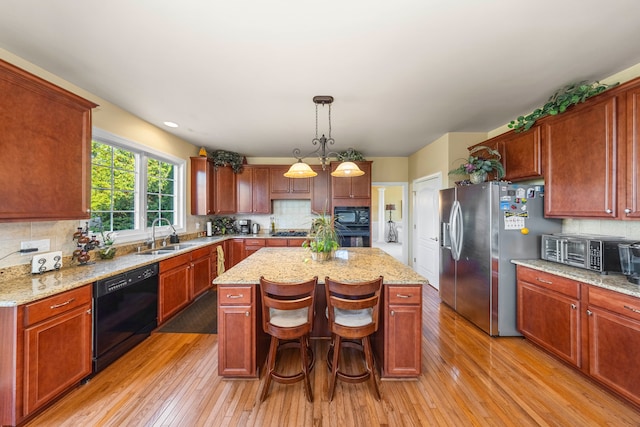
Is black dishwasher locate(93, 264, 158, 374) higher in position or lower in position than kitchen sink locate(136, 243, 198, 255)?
lower

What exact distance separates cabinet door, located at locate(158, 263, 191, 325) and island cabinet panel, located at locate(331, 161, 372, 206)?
2844 millimetres

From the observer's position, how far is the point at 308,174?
2.62 m

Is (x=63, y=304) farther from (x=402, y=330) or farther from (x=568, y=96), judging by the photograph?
(x=568, y=96)

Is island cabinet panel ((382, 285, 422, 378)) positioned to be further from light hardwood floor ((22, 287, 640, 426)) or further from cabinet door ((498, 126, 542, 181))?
cabinet door ((498, 126, 542, 181))

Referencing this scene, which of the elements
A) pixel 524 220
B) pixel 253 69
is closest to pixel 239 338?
pixel 253 69

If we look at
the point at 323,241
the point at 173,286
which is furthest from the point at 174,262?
the point at 323,241

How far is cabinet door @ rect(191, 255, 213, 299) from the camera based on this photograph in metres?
3.49

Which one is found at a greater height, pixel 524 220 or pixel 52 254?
pixel 524 220

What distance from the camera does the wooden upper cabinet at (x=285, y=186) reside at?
4.98 metres

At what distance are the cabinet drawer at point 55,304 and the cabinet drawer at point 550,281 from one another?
3.91 meters

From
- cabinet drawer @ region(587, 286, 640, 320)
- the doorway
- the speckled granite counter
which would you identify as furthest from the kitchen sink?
the doorway

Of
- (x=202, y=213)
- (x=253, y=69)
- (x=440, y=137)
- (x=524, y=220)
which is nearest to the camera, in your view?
(x=253, y=69)

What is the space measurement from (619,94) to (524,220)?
123cm

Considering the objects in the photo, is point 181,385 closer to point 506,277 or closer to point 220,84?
point 220,84
